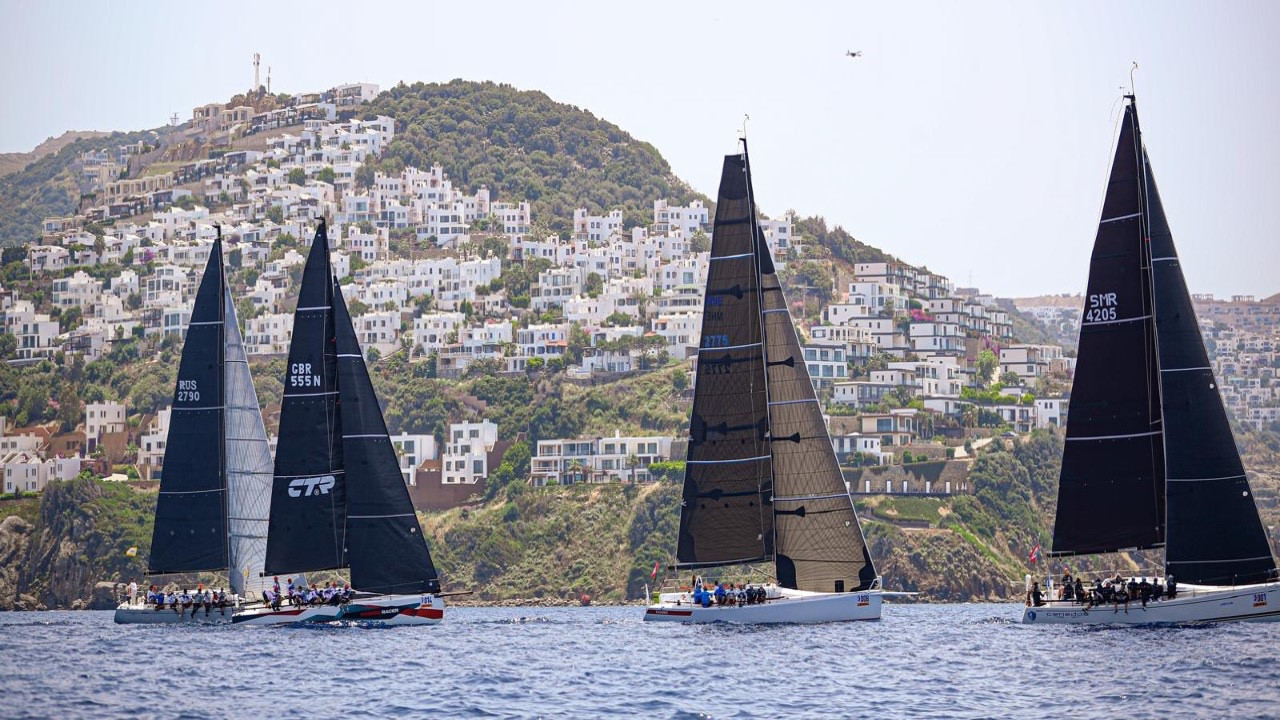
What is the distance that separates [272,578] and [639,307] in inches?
4150

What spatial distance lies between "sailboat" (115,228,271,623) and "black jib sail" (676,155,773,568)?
1516cm

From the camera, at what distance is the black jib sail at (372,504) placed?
53125mm

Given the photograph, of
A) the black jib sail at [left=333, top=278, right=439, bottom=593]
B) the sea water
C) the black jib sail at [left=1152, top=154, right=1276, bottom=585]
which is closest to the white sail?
the sea water

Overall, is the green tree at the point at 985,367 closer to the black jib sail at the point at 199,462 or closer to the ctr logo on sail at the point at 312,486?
the black jib sail at the point at 199,462

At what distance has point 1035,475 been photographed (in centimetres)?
12175

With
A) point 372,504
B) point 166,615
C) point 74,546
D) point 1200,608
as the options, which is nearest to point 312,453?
point 372,504

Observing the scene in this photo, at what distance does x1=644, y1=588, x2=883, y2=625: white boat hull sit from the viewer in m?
48.8

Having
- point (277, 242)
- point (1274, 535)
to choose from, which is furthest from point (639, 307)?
point (1274, 535)

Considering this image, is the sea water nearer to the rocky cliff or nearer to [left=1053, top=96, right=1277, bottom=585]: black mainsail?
[left=1053, top=96, right=1277, bottom=585]: black mainsail

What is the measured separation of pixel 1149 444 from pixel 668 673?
14.2m

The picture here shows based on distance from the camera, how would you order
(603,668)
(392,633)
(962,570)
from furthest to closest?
(962,570), (392,633), (603,668)

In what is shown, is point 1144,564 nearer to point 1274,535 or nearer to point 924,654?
point 1274,535

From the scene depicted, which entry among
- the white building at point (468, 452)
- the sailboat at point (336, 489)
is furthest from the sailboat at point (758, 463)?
the white building at point (468, 452)

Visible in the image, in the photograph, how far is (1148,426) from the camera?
46.3m
